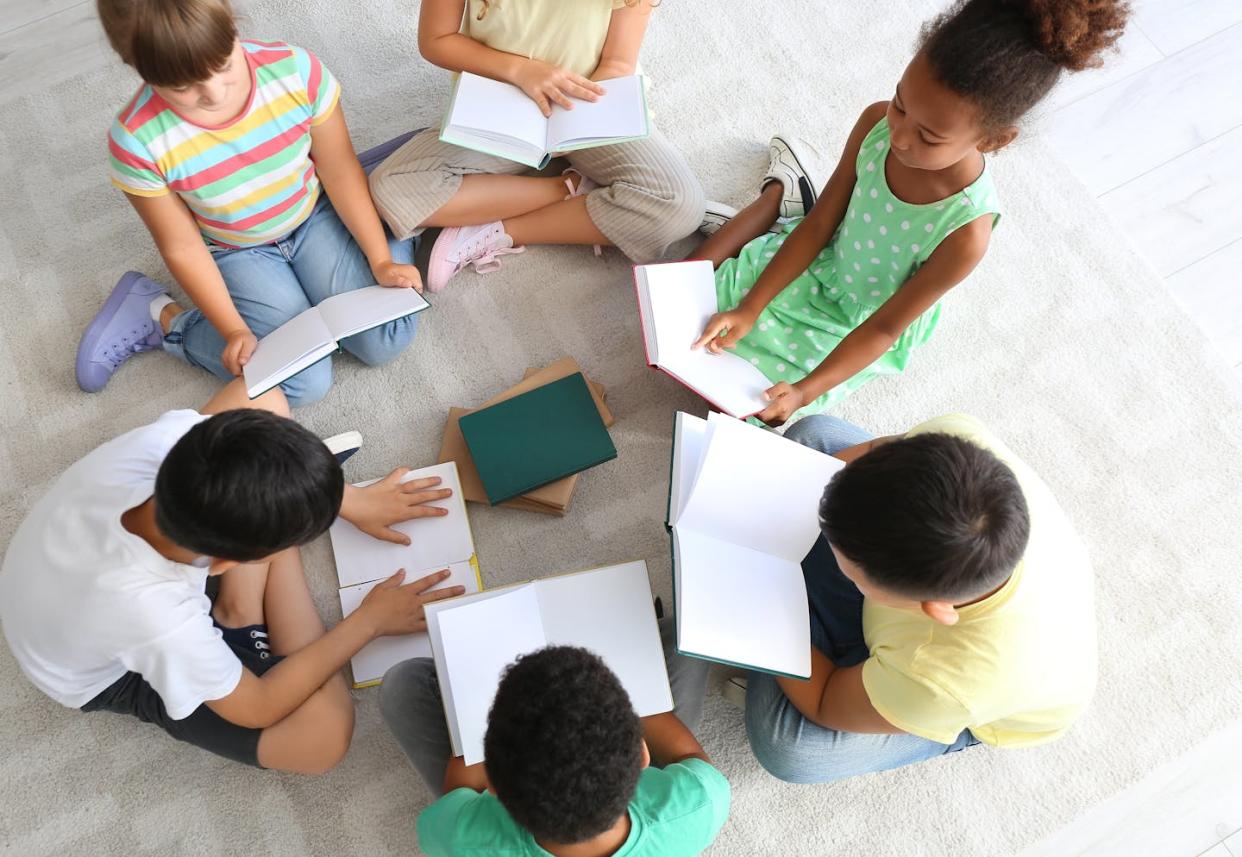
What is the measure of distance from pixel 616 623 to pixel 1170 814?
0.81 meters

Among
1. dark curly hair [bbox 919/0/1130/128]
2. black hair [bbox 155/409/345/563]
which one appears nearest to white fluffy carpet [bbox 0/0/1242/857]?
black hair [bbox 155/409/345/563]

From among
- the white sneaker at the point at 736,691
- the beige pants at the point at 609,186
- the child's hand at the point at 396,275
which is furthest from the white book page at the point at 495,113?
the white sneaker at the point at 736,691

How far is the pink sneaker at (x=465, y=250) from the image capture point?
153 centimetres

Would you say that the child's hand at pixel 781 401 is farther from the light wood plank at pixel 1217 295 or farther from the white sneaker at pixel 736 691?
the light wood plank at pixel 1217 295

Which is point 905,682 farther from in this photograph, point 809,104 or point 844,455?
point 809,104

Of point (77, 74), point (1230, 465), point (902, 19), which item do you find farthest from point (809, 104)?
point (77, 74)

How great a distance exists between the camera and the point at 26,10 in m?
1.75

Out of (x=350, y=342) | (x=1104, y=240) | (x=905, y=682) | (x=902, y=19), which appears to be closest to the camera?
(x=905, y=682)

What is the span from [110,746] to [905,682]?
1036 millimetres

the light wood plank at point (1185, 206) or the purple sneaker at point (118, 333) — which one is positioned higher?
the light wood plank at point (1185, 206)

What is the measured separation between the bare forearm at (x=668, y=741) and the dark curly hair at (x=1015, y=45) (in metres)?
0.78

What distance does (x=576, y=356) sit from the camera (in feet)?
5.02

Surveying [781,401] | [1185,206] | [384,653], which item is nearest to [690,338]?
[781,401]

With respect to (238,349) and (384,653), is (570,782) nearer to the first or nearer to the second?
(384,653)
